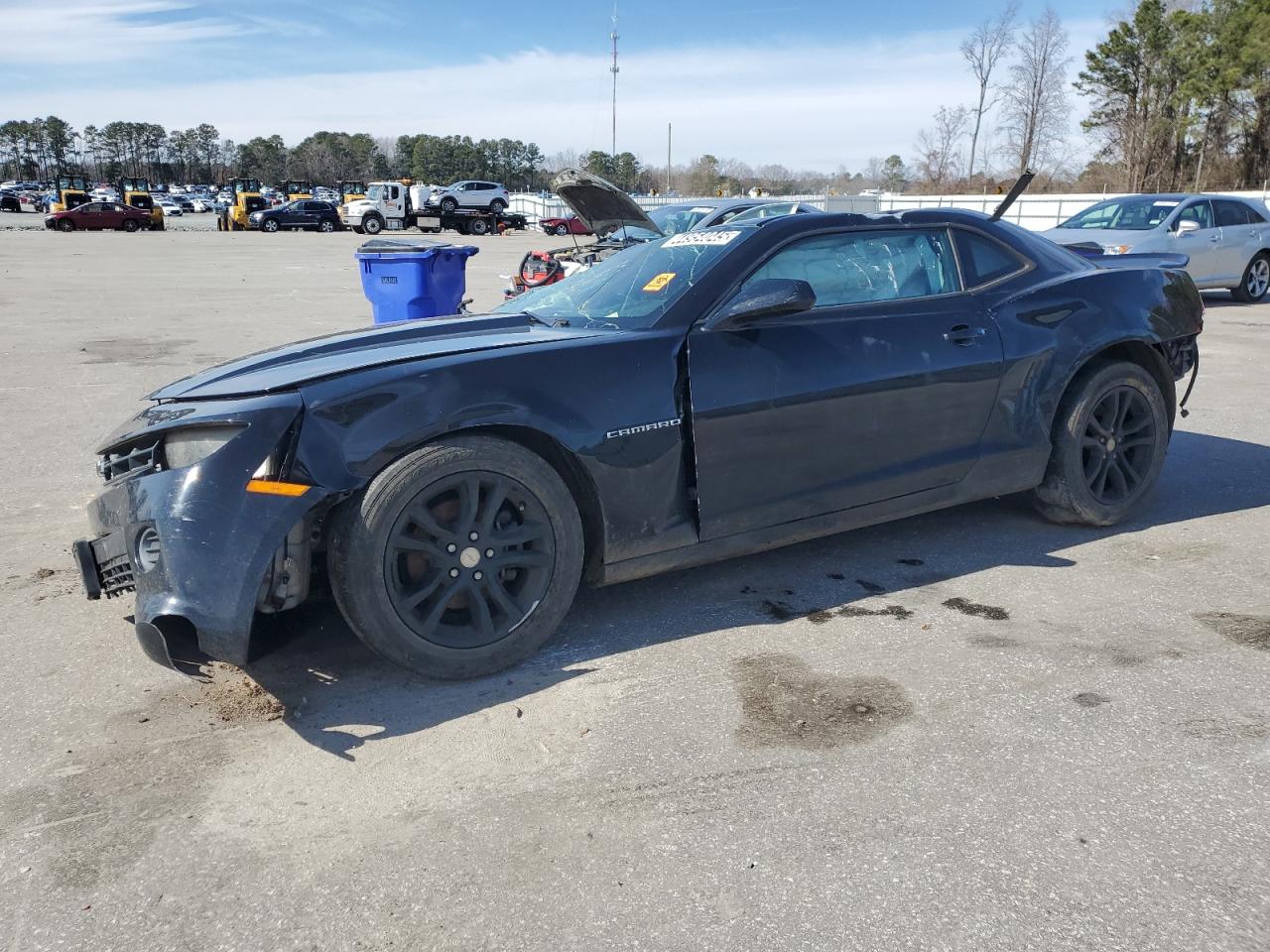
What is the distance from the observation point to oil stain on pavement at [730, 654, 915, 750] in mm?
3047

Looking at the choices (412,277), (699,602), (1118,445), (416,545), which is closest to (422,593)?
(416,545)

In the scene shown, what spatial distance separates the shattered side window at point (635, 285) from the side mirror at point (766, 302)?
0.21 metres

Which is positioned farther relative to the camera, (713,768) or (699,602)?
(699,602)

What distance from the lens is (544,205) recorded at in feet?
191

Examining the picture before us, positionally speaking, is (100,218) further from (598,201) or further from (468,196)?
(598,201)

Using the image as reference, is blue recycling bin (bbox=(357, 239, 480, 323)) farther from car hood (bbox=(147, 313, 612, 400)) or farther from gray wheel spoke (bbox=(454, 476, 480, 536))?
gray wheel spoke (bbox=(454, 476, 480, 536))

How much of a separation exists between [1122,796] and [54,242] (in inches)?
1618

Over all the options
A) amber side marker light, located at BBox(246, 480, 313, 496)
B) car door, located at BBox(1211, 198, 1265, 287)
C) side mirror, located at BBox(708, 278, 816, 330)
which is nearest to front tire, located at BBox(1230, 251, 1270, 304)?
car door, located at BBox(1211, 198, 1265, 287)

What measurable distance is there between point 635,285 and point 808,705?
186 centimetres

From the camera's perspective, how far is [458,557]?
336cm

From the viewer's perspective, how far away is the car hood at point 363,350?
344 centimetres

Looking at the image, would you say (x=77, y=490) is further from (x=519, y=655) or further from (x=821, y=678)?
(x=821, y=678)

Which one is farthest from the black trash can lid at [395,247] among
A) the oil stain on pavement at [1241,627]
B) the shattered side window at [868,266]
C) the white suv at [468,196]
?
the white suv at [468,196]

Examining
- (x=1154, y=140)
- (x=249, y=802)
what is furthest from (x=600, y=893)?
(x=1154, y=140)
